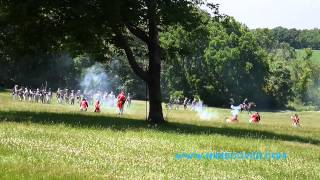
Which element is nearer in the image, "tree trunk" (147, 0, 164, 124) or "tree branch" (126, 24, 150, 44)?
"tree trunk" (147, 0, 164, 124)

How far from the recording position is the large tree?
27.5 m

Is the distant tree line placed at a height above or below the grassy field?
above

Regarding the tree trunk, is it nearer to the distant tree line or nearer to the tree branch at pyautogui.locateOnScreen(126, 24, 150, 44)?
the tree branch at pyautogui.locateOnScreen(126, 24, 150, 44)

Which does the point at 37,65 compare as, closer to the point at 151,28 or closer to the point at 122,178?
the point at 151,28

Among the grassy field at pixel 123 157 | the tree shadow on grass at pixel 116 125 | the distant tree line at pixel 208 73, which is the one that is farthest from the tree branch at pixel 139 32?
the distant tree line at pixel 208 73

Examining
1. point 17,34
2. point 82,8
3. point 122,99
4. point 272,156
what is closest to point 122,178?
point 272,156

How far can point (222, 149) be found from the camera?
18094 mm

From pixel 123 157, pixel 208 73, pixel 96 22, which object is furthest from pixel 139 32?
pixel 208 73

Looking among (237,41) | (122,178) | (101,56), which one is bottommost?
(122,178)

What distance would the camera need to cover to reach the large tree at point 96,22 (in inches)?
1083

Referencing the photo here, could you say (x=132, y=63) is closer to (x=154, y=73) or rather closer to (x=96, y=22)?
(x=154, y=73)

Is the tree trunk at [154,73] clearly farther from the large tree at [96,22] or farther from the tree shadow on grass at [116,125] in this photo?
the tree shadow on grass at [116,125]

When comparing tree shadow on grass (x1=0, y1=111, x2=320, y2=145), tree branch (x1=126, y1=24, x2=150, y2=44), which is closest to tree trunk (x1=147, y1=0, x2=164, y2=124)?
tree branch (x1=126, y1=24, x2=150, y2=44)

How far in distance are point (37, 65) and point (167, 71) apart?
29.2m
